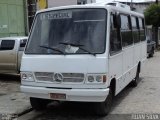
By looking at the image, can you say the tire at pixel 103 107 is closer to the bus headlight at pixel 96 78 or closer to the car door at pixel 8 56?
the bus headlight at pixel 96 78

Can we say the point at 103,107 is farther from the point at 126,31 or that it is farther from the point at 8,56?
the point at 8,56

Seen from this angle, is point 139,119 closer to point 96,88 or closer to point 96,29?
point 96,88

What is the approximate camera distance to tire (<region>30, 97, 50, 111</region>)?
30.4 feet

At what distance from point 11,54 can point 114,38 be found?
19.6ft

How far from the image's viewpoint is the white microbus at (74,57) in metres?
8.11

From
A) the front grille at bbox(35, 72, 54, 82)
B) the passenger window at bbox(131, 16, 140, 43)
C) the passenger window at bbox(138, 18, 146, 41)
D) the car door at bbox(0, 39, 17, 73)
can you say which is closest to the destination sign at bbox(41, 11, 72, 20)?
the front grille at bbox(35, 72, 54, 82)

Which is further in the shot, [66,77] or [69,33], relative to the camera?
[69,33]

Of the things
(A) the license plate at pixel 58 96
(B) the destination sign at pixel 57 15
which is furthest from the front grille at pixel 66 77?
(B) the destination sign at pixel 57 15

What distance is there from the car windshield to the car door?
5.05 meters

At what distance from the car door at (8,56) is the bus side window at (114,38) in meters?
5.53

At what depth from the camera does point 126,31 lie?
35.8 feet

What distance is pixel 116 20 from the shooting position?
9398 millimetres

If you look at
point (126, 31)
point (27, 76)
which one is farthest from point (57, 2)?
point (27, 76)

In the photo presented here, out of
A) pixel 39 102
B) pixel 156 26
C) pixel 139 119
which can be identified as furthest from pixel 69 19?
pixel 156 26
